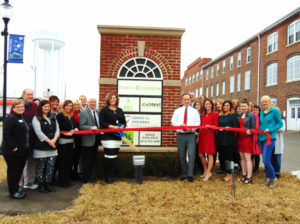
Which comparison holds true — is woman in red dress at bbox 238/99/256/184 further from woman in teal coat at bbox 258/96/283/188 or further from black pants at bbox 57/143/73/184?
black pants at bbox 57/143/73/184

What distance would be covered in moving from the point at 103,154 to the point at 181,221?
120 inches

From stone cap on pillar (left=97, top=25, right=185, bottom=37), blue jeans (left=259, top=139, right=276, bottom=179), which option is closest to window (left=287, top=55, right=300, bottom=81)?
stone cap on pillar (left=97, top=25, right=185, bottom=37)

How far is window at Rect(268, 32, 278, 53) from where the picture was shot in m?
24.4

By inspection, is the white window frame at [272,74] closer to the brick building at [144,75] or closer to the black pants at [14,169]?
the brick building at [144,75]

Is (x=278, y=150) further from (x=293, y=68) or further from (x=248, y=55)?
(x=248, y=55)

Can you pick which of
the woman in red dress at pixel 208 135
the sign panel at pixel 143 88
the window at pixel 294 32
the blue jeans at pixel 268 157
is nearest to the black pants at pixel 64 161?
the sign panel at pixel 143 88

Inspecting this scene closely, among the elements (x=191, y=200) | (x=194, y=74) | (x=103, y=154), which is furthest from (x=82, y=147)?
(x=194, y=74)

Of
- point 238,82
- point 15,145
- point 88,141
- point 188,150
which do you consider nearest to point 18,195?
point 15,145

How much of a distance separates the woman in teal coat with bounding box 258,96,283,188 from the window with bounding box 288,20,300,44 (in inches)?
792

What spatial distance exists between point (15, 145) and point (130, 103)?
3123mm

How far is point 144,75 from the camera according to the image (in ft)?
22.3

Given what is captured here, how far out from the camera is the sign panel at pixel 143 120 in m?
6.74

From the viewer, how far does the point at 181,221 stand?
371 cm

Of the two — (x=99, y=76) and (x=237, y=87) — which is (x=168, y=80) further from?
(x=237, y=87)
